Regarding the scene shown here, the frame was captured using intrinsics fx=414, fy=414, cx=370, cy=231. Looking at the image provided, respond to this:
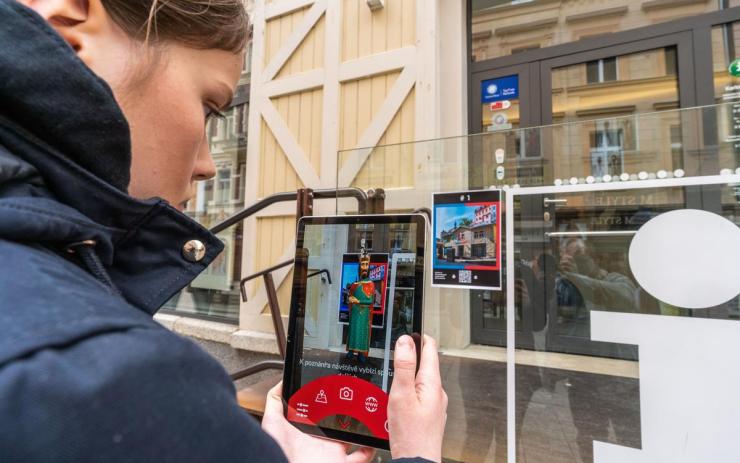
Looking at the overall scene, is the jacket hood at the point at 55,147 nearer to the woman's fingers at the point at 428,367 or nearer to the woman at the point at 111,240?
the woman at the point at 111,240

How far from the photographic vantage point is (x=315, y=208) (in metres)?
3.24

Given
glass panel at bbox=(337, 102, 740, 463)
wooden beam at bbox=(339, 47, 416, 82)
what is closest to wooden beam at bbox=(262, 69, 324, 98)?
wooden beam at bbox=(339, 47, 416, 82)

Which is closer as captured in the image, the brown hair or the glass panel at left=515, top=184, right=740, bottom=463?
the brown hair

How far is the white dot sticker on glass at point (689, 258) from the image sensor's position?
1236 millimetres

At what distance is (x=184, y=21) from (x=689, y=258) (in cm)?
147

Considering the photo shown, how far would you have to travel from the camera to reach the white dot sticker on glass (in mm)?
1236

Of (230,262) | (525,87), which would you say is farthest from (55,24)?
(230,262)

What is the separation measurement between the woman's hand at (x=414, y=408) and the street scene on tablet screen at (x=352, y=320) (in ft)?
0.46

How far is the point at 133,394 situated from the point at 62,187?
10.3 inches

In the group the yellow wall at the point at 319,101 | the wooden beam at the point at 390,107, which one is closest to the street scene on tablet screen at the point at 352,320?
the wooden beam at the point at 390,107

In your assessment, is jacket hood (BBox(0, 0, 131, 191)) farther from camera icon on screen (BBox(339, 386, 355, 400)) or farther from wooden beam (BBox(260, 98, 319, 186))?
wooden beam (BBox(260, 98, 319, 186))

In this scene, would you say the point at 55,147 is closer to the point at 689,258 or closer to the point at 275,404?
the point at 275,404

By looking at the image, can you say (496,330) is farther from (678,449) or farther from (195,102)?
(195,102)

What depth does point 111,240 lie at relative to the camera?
1.58 ft
